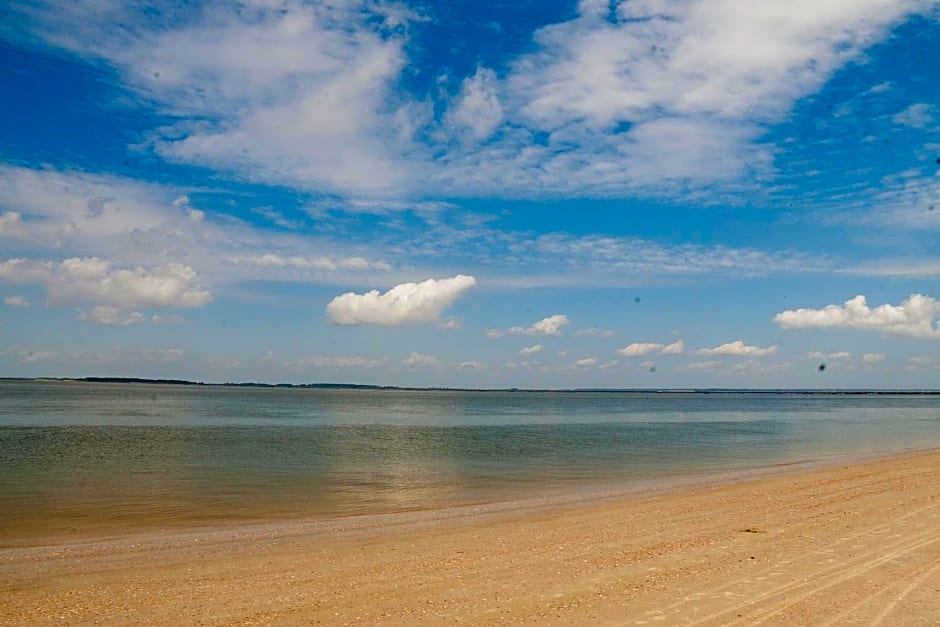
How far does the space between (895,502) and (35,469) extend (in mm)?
27434

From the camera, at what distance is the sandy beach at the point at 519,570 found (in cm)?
843

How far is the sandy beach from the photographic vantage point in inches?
332

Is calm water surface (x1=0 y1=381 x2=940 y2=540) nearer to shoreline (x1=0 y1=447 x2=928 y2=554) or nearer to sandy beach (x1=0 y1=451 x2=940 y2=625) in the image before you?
shoreline (x1=0 y1=447 x2=928 y2=554)

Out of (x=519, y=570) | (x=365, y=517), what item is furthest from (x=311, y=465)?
(x=519, y=570)

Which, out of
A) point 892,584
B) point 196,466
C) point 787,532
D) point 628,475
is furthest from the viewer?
point 196,466

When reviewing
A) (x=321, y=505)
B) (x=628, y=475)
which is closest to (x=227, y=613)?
(x=321, y=505)

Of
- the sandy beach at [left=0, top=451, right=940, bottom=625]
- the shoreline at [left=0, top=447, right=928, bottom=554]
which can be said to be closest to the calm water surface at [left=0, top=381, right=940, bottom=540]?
the shoreline at [left=0, top=447, right=928, bottom=554]

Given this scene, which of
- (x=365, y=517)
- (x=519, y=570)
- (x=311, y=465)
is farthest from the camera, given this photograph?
(x=311, y=465)

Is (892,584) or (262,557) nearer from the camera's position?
(892,584)

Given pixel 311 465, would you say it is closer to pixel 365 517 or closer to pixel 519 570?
pixel 365 517

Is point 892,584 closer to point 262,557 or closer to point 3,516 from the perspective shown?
point 262,557

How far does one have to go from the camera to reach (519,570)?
10.6 m

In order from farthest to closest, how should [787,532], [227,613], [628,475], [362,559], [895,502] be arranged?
[628,475], [895,502], [787,532], [362,559], [227,613]

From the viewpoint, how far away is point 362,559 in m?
11.8
